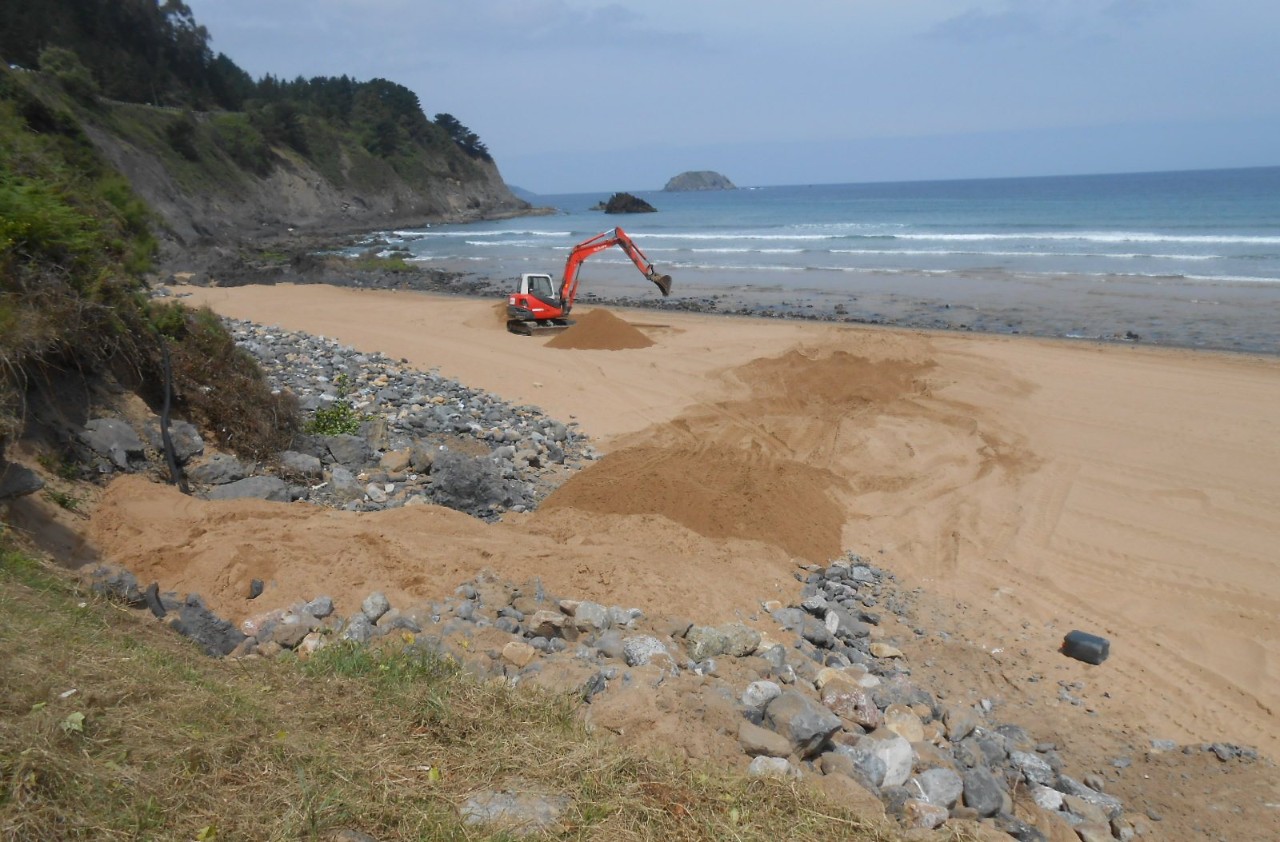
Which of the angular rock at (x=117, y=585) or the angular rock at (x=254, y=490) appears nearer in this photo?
the angular rock at (x=117, y=585)

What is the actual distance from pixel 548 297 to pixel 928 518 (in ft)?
43.6

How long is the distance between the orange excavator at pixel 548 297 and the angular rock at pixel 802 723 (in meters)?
16.5

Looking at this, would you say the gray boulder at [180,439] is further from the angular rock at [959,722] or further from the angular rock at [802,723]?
the angular rock at [959,722]

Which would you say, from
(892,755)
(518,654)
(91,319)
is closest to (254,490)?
(91,319)

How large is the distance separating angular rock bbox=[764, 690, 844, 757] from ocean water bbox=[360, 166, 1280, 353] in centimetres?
1995

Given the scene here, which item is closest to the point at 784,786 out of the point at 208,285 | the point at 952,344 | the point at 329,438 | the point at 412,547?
the point at 412,547

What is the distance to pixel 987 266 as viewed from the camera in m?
36.0

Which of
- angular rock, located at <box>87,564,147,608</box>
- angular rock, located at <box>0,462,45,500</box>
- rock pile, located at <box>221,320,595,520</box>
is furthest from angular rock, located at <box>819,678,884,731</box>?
angular rock, located at <box>0,462,45,500</box>

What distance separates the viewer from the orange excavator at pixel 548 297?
68.7 ft

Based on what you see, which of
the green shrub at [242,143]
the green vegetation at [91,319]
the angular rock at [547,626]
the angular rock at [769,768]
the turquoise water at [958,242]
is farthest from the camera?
the green shrub at [242,143]

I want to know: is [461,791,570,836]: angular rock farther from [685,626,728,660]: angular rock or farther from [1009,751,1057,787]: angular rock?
[1009,751,1057,787]: angular rock

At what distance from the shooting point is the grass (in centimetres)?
318

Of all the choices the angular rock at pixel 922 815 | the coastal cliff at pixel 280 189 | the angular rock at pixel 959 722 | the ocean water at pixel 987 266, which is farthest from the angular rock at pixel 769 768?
the coastal cliff at pixel 280 189

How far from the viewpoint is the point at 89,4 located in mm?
60406
